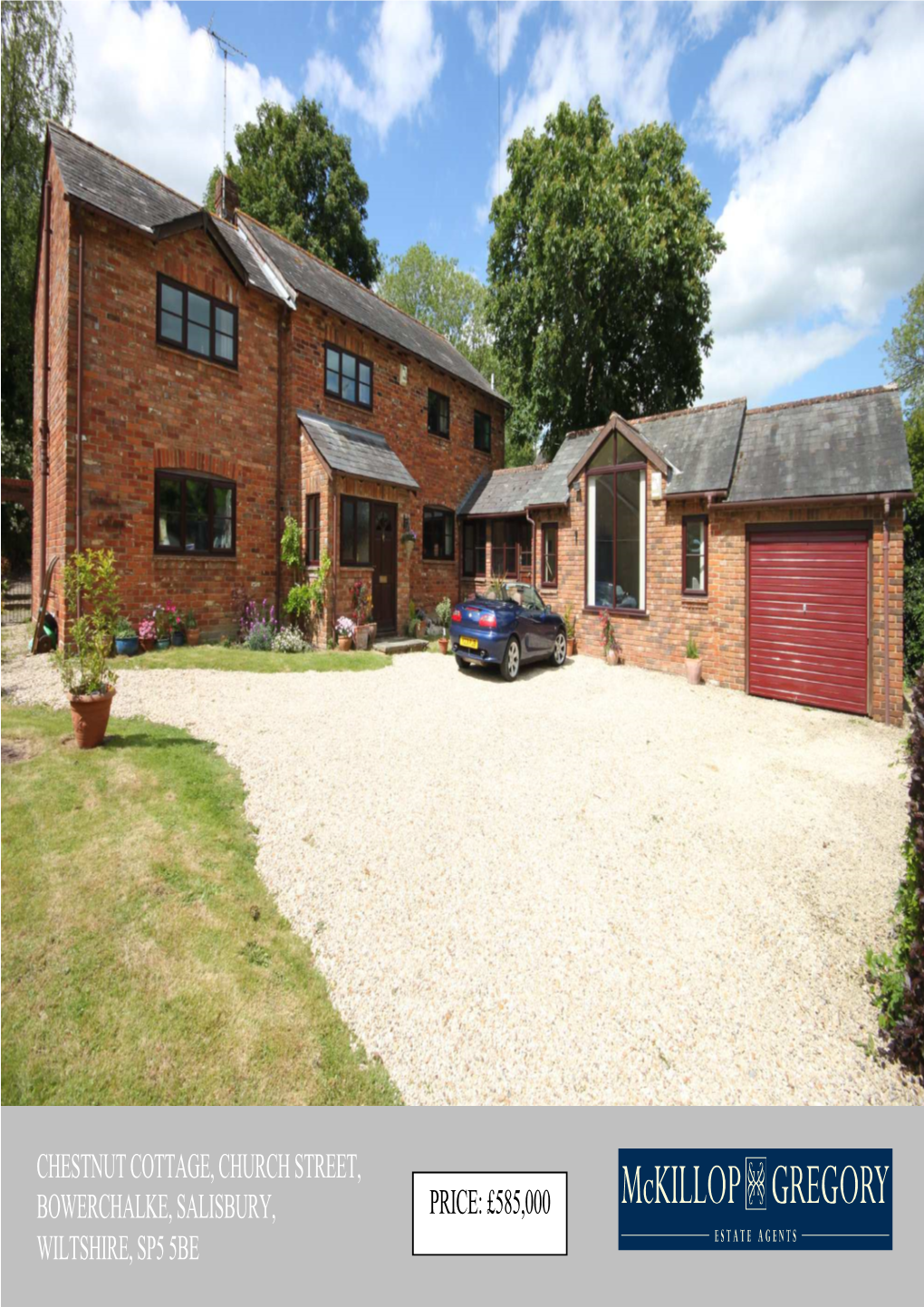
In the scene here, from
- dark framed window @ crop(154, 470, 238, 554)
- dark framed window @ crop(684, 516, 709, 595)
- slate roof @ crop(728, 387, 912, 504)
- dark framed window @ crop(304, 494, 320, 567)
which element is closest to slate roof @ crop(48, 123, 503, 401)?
dark framed window @ crop(154, 470, 238, 554)

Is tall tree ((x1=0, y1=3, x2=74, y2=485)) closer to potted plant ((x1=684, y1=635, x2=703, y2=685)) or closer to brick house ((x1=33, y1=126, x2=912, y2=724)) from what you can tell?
brick house ((x1=33, y1=126, x2=912, y2=724))

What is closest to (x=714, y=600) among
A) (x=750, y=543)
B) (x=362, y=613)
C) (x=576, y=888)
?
(x=750, y=543)

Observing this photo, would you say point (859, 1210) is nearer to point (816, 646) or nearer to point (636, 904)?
point (636, 904)

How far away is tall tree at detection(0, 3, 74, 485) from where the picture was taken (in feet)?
59.1

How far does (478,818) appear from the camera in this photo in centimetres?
508

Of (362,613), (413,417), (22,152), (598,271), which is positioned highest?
(22,152)

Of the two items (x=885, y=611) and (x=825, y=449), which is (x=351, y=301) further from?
(x=885, y=611)

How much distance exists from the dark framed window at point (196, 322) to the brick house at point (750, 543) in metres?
8.14

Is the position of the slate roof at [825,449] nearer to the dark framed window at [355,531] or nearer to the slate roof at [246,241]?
the dark framed window at [355,531]

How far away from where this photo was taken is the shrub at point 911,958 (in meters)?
2.63

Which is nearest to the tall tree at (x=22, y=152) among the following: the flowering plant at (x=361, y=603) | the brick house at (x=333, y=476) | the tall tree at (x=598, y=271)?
the brick house at (x=333, y=476)

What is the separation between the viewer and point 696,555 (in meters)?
11.9

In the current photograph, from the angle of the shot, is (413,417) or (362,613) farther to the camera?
(413,417)

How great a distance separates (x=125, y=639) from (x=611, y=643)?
1016cm
